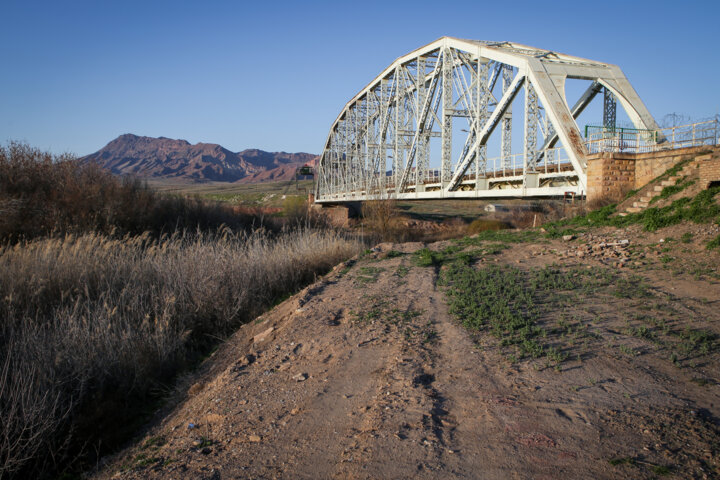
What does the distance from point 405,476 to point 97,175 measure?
60.2ft

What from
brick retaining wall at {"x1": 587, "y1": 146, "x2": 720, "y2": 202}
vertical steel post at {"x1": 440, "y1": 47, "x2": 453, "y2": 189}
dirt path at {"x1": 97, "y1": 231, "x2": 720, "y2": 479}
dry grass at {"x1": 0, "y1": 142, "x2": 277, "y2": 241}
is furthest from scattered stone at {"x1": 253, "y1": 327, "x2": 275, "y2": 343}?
vertical steel post at {"x1": 440, "y1": 47, "x2": 453, "y2": 189}

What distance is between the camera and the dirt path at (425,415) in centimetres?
268

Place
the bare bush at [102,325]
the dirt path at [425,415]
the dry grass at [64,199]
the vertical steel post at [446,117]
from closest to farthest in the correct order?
the dirt path at [425,415]
the bare bush at [102,325]
the dry grass at [64,199]
the vertical steel post at [446,117]

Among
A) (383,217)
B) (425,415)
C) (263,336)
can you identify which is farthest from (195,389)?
(383,217)

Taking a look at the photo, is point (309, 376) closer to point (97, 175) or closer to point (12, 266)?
point (12, 266)

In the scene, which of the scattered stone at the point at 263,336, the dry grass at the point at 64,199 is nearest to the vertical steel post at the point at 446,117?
the dry grass at the point at 64,199

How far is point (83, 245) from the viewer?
9.95m

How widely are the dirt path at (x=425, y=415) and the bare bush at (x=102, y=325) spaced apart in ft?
3.41

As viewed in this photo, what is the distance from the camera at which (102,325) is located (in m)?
5.75

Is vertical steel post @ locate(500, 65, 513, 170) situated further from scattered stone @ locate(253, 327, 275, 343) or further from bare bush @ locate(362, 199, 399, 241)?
scattered stone @ locate(253, 327, 275, 343)

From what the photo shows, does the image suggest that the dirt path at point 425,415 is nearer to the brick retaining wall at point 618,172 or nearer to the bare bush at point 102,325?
the bare bush at point 102,325

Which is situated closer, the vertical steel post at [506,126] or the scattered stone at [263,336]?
the scattered stone at [263,336]

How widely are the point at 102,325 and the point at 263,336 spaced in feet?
7.01

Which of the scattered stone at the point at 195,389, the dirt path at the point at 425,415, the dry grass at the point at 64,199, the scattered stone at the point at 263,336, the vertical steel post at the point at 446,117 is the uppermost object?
the vertical steel post at the point at 446,117
